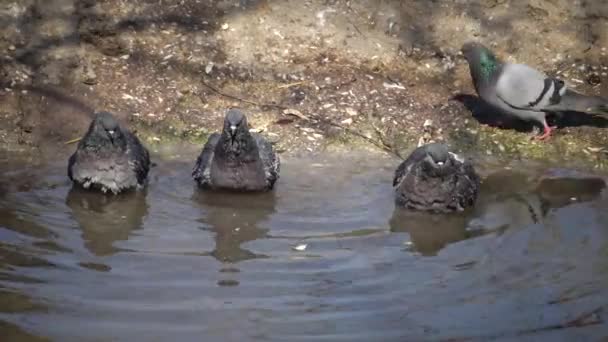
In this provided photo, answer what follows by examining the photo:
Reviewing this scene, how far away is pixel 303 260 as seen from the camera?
5703mm

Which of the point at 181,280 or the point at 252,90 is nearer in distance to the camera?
the point at 181,280

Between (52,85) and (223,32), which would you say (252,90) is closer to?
(223,32)

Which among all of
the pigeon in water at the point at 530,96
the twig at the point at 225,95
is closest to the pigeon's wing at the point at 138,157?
the twig at the point at 225,95

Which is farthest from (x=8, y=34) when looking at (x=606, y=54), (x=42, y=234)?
(x=606, y=54)

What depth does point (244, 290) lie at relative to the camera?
521 cm

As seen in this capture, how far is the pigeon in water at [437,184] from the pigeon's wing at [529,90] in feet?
4.99

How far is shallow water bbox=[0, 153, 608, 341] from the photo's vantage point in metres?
4.76

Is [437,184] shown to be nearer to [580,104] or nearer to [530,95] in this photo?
[530,95]

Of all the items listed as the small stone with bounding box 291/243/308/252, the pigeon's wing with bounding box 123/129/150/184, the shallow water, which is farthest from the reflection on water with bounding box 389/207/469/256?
the pigeon's wing with bounding box 123/129/150/184

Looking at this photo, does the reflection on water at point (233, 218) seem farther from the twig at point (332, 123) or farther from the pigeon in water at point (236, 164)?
the twig at point (332, 123)

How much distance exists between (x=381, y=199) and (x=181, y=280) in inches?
86.4

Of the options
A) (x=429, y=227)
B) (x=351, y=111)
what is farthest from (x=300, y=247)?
(x=351, y=111)

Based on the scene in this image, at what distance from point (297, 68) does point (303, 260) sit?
353cm

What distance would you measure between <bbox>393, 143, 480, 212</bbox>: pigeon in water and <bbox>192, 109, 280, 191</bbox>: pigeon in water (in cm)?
104
